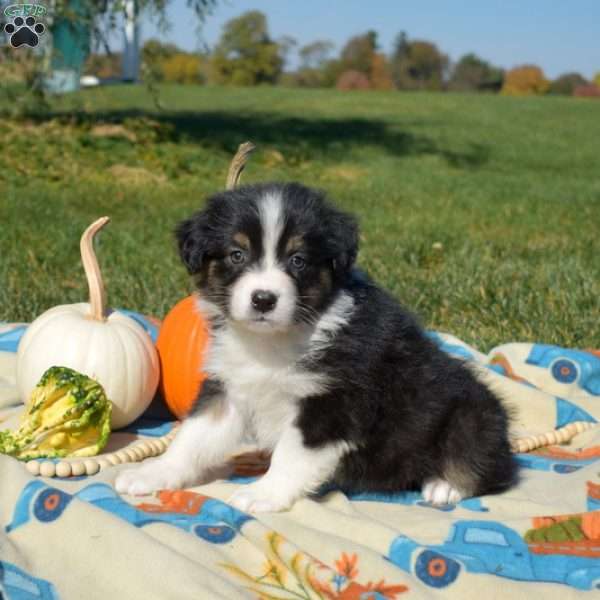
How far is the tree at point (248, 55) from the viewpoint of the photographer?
2511 inches

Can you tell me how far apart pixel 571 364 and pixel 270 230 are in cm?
262

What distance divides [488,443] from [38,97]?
11.2 m

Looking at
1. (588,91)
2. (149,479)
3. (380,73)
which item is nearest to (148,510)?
(149,479)

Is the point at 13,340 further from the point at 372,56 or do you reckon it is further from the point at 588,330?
the point at 372,56

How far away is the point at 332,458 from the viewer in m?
3.68

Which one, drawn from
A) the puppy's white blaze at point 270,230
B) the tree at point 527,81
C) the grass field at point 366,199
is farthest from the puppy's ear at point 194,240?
the tree at point 527,81

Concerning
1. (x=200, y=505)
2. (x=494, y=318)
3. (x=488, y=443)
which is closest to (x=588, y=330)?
(x=494, y=318)

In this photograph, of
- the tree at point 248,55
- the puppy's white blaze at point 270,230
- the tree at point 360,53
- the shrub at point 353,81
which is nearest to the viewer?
the puppy's white blaze at point 270,230

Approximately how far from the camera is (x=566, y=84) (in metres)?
76.8

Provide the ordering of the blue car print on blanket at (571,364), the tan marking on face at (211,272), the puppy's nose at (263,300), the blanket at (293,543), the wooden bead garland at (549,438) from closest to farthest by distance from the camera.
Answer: the blanket at (293,543) < the puppy's nose at (263,300) < the tan marking on face at (211,272) < the wooden bead garland at (549,438) < the blue car print on blanket at (571,364)

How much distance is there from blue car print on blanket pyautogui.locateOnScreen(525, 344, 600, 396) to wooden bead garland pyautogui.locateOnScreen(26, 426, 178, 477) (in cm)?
230

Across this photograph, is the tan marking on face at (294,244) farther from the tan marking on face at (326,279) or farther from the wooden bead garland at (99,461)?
the wooden bead garland at (99,461)

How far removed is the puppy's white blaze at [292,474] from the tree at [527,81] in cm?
7331

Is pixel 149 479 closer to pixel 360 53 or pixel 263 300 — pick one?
pixel 263 300
